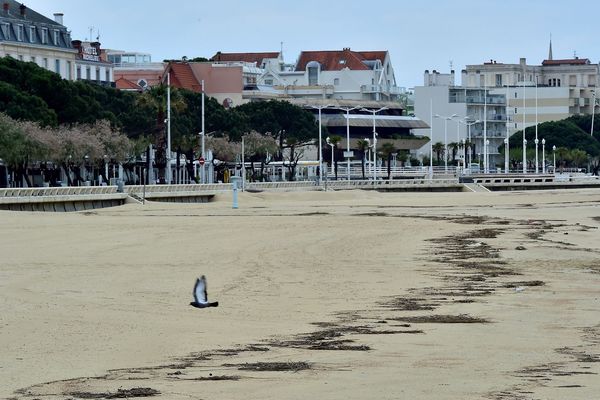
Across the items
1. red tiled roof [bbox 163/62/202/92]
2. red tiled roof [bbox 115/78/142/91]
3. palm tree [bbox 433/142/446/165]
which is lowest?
palm tree [bbox 433/142/446/165]

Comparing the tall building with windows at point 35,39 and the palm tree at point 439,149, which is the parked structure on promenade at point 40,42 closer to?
the tall building with windows at point 35,39

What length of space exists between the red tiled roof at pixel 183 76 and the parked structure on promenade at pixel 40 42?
1099 inches

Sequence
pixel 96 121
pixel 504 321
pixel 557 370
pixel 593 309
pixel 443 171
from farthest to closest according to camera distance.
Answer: pixel 443 171 → pixel 96 121 → pixel 593 309 → pixel 504 321 → pixel 557 370

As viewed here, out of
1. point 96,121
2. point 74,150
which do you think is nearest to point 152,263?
point 74,150

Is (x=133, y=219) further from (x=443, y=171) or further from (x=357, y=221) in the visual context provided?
(x=443, y=171)

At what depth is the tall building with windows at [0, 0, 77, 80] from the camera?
110312mm

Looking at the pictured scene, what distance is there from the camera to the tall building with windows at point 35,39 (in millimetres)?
110312

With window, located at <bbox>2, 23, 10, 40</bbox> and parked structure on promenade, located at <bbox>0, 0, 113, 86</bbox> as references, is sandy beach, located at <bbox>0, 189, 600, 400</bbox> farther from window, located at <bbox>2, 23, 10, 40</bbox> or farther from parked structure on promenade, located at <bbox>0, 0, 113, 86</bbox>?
parked structure on promenade, located at <bbox>0, 0, 113, 86</bbox>

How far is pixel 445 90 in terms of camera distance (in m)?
190

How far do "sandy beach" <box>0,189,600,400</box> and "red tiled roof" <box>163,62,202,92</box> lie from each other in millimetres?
123487

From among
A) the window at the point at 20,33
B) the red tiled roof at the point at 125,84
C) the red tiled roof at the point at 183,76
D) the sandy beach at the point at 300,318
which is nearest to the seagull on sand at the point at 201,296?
the sandy beach at the point at 300,318

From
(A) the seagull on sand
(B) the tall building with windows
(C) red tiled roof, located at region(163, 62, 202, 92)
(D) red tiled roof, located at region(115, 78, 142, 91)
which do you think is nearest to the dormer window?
(B) the tall building with windows

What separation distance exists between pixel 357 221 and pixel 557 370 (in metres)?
33.2

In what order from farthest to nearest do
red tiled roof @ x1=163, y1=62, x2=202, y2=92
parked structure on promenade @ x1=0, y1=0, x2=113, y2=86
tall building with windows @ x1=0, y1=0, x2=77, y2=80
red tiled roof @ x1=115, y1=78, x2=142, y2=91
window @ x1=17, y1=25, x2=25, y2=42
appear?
red tiled roof @ x1=163, y1=62, x2=202, y2=92 → red tiled roof @ x1=115, y1=78, x2=142, y2=91 → window @ x1=17, y1=25, x2=25, y2=42 → parked structure on promenade @ x1=0, y1=0, x2=113, y2=86 → tall building with windows @ x1=0, y1=0, x2=77, y2=80
